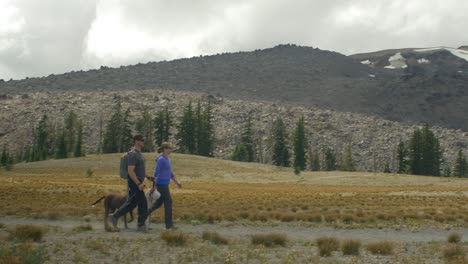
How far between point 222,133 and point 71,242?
16651cm

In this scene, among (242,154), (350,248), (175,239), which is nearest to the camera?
(350,248)

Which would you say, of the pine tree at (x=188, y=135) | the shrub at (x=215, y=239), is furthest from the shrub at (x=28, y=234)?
the pine tree at (x=188, y=135)

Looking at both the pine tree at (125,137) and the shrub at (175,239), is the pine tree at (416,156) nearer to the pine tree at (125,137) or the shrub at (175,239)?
the pine tree at (125,137)

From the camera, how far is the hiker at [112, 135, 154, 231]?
15.4 meters

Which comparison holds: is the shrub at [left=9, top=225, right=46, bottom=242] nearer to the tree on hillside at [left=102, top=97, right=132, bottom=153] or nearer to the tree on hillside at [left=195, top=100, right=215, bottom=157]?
the tree on hillside at [left=102, top=97, right=132, bottom=153]

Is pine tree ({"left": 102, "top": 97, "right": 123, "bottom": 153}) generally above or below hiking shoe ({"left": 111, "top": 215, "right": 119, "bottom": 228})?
above

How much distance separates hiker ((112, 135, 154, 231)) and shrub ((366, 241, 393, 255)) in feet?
21.5

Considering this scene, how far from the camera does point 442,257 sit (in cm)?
1227

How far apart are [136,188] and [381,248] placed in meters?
7.04

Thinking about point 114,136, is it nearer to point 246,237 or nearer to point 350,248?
point 246,237

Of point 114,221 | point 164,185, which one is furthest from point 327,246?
point 114,221

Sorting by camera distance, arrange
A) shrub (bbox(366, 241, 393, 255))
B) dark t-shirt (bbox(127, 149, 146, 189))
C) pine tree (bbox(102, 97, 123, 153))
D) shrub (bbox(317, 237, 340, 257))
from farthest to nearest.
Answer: pine tree (bbox(102, 97, 123, 153))
dark t-shirt (bbox(127, 149, 146, 189))
shrub (bbox(366, 241, 393, 255))
shrub (bbox(317, 237, 340, 257))

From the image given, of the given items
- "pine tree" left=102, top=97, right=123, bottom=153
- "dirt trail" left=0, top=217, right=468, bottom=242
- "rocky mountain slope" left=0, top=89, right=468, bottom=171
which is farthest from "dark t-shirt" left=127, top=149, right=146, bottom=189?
"rocky mountain slope" left=0, top=89, right=468, bottom=171

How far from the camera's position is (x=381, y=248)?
504 inches
